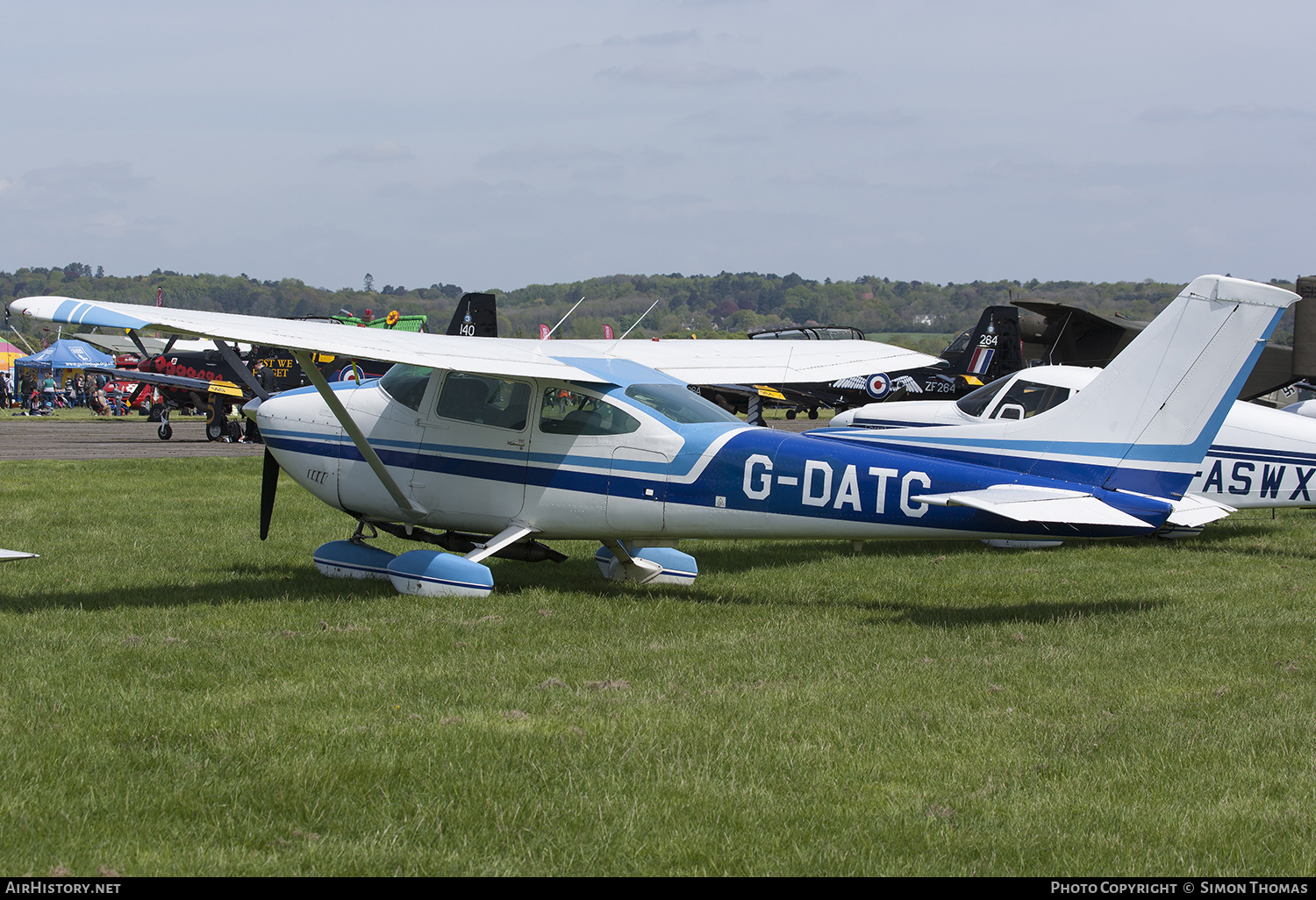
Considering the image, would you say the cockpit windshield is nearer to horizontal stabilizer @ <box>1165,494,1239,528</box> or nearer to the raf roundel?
horizontal stabilizer @ <box>1165,494,1239,528</box>

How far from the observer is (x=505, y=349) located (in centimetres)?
955

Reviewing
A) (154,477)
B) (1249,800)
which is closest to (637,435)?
(1249,800)

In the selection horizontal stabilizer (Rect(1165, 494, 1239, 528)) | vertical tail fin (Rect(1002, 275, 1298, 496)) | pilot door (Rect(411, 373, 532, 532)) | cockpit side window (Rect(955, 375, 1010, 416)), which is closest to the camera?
vertical tail fin (Rect(1002, 275, 1298, 496))

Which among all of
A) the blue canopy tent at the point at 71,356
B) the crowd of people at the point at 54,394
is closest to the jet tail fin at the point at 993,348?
the blue canopy tent at the point at 71,356

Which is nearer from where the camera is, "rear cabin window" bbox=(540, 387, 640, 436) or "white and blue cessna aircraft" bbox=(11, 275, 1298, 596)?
"white and blue cessna aircraft" bbox=(11, 275, 1298, 596)

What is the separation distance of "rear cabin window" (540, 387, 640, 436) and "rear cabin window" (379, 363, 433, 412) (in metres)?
1.12

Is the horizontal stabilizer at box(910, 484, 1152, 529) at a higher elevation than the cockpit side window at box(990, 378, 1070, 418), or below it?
below

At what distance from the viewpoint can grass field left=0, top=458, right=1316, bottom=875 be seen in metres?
3.96

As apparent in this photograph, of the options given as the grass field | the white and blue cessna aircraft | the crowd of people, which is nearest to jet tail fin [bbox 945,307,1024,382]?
the grass field

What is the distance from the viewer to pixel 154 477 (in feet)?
59.1

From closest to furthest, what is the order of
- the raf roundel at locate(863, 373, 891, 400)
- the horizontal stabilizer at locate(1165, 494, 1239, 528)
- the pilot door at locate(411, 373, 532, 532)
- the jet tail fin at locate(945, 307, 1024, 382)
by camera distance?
1. the horizontal stabilizer at locate(1165, 494, 1239, 528)
2. the pilot door at locate(411, 373, 532, 532)
3. the jet tail fin at locate(945, 307, 1024, 382)
4. the raf roundel at locate(863, 373, 891, 400)

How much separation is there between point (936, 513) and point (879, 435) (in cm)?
180

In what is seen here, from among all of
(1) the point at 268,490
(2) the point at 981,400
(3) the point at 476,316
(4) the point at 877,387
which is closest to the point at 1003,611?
(2) the point at 981,400

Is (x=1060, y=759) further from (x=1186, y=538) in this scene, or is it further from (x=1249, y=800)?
(x=1186, y=538)
